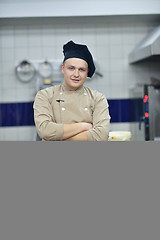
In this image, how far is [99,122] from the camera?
138cm

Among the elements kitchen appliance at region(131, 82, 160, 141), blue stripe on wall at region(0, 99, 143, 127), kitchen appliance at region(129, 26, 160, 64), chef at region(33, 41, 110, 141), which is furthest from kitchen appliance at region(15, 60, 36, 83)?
chef at region(33, 41, 110, 141)

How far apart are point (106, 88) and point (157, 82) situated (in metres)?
0.59

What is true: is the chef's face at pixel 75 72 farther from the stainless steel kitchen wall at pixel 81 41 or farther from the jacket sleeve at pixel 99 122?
the stainless steel kitchen wall at pixel 81 41

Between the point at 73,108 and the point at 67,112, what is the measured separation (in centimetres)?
3

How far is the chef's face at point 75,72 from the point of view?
1367mm

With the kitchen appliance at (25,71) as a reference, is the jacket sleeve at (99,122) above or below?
below

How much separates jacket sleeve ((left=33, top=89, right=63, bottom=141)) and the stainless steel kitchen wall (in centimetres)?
246

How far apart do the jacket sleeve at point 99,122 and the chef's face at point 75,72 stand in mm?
93

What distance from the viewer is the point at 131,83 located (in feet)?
12.8

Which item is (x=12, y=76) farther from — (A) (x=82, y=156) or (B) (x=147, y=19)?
(A) (x=82, y=156)

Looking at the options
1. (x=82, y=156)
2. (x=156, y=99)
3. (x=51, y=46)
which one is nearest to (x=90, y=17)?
(x=51, y=46)

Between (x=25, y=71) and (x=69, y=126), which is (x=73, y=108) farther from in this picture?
(x=25, y=71)
